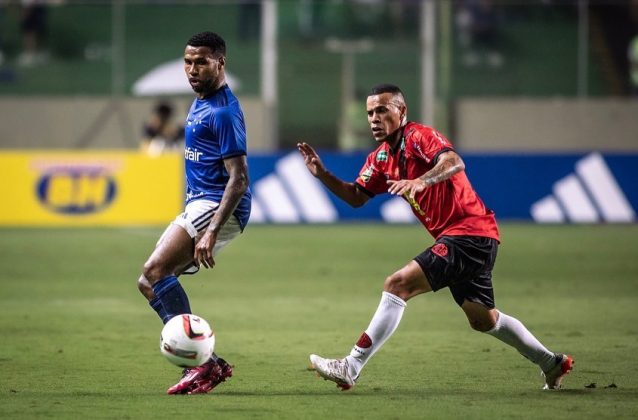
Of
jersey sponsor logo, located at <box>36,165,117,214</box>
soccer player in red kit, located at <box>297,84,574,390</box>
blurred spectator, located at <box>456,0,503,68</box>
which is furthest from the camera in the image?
blurred spectator, located at <box>456,0,503,68</box>

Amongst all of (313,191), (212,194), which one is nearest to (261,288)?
(212,194)

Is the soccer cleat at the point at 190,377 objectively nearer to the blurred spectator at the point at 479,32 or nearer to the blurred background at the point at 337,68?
the blurred background at the point at 337,68

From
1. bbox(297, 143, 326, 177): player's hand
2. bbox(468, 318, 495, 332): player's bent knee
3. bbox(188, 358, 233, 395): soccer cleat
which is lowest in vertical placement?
bbox(188, 358, 233, 395): soccer cleat

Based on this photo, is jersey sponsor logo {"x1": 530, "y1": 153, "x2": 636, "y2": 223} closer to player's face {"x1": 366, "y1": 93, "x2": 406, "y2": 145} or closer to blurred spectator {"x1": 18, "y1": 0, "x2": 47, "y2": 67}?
blurred spectator {"x1": 18, "y1": 0, "x2": 47, "y2": 67}

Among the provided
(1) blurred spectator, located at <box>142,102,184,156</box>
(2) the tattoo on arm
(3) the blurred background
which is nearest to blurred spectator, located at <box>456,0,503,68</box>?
(3) the blurred background

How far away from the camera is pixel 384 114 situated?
8203 mm

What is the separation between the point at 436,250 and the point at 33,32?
22718 mm

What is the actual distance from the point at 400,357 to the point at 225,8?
20.4 meters

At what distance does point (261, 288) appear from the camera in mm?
14531

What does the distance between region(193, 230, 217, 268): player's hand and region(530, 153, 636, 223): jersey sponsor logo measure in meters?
15.5

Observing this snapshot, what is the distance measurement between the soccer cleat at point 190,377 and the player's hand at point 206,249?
2.21 ft

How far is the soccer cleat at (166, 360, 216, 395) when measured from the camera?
798 centimetres

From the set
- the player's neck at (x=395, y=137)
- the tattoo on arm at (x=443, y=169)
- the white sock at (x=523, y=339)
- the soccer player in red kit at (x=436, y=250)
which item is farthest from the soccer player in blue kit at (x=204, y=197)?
the white sock at (x=523, y=339)

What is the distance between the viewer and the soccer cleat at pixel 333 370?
7.85 metres
